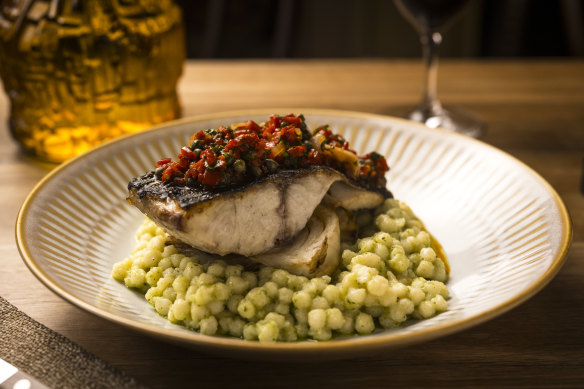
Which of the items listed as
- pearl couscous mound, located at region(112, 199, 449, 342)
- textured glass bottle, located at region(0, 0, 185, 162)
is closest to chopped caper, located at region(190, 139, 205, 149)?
pearl couscous mound, located at region(112, 199, 449, 342)

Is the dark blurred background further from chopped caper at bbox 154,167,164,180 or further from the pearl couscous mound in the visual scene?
the pearl couscous mound

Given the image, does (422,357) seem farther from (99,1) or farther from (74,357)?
(99,1)

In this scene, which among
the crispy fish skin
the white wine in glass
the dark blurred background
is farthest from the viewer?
the dark blurred background

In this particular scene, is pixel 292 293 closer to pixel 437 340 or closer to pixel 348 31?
pixel 437 340

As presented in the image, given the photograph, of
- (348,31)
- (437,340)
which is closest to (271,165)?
(437,340)

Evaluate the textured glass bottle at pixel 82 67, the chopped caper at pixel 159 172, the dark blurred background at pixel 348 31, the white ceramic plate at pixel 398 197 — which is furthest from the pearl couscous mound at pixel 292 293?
the dark blurred background at pixel 348 31

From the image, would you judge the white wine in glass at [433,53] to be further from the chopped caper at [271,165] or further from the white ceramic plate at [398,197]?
the chopped caper at [271,165]
